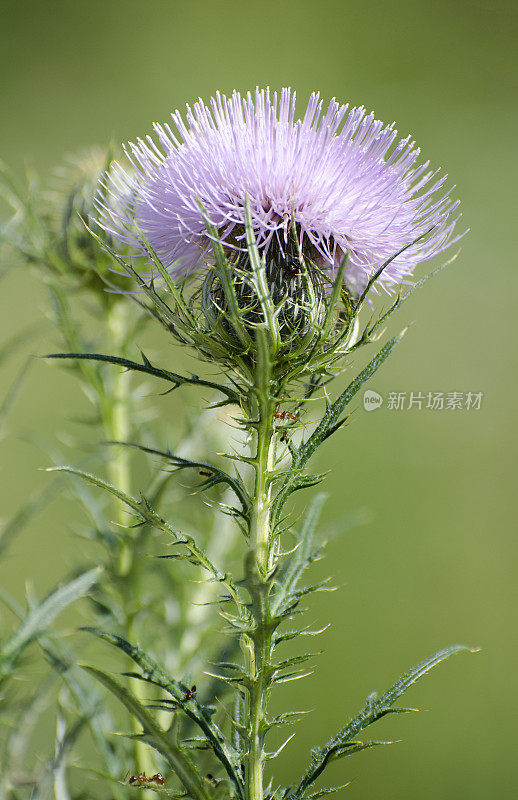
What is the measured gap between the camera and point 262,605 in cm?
47

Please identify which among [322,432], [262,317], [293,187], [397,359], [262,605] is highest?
[397,359]

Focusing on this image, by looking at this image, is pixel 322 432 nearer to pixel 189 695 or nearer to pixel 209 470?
pixel 209 470

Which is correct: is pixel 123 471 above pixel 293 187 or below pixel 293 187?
below

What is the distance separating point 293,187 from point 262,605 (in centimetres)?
34

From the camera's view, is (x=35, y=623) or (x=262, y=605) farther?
(x=35, y=623)

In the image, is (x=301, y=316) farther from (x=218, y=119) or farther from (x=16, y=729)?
(x=16, y=729)

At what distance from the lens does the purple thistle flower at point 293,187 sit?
21.6 inches

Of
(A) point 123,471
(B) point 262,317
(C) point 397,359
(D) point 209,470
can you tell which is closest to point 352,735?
(D) point 209,470

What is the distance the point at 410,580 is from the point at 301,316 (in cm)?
140

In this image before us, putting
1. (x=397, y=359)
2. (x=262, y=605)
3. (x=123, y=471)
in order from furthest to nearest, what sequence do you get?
(x=397, y=359), (x=123, y=471), (x=262, y=605)

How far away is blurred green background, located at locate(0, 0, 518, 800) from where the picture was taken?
5.66 feet

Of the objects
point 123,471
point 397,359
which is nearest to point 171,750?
point 123,471

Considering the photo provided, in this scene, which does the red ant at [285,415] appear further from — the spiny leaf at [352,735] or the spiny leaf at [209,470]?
the spiny leaf at [352,735]

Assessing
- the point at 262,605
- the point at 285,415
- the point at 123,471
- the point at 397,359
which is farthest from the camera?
the point at 397,359
